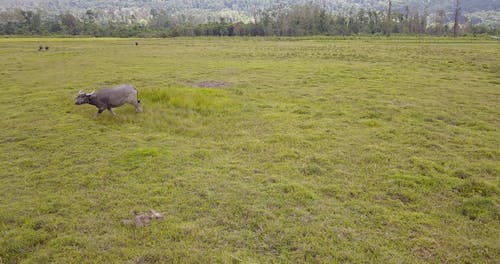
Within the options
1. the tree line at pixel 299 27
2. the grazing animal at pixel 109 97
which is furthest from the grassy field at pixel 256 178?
the tree line at pixel 299 27

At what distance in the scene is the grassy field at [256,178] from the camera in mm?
5711

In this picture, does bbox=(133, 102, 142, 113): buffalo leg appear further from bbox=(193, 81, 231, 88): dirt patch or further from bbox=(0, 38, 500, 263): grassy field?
bbox=(193, 81, 231, 88): dirt patch

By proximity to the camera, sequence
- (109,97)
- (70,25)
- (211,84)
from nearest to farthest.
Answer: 1. (109,97)
2. (211,84)
3. (70,25)

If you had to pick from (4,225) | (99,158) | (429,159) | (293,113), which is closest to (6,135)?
(99,158)

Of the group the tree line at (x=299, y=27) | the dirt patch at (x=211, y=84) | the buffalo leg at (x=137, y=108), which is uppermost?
the tree line at (x=299, y=27)

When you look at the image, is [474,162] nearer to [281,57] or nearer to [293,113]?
[293,113]

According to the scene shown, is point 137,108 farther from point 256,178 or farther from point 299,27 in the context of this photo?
point 299,27

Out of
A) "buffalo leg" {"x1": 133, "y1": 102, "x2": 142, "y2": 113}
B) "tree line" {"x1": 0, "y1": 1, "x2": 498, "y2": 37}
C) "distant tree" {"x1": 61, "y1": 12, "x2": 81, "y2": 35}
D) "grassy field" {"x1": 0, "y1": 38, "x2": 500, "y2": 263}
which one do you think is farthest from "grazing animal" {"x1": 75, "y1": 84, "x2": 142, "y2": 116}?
"distant tree" {"x1": 61, "y1": 12, "x2": 81, "y2": 35}

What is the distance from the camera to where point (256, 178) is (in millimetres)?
7938

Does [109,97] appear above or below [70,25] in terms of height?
below

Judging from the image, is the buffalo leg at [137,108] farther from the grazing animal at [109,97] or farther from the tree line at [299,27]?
the tree line at [299,27]

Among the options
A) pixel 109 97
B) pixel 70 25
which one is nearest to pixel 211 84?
pixel 109 97

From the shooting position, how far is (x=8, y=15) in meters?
102

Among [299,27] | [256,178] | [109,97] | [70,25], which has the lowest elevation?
[256,178]
